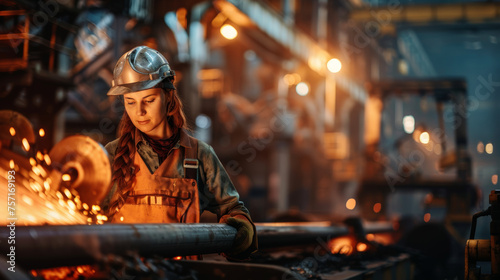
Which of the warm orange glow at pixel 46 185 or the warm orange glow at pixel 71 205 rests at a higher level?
the warm orange glow at pixel 46 185

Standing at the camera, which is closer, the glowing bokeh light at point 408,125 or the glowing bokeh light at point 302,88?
the glowing bokeh light at point 408,125

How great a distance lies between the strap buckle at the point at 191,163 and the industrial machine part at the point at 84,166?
47 cm

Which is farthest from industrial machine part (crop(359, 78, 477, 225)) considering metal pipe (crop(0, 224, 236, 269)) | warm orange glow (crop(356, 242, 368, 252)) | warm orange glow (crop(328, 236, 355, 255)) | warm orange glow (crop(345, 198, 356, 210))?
warm orange glow (crop(345, 198, 356, 210))

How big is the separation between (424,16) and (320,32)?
432cm

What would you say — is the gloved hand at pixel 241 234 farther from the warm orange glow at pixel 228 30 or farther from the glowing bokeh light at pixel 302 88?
the glowing bokeh light at pixel 302 88

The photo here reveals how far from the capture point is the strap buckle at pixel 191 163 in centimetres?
307

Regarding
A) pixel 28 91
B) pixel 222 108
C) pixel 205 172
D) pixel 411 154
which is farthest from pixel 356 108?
pixel 205 172

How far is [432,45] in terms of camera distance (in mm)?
34656

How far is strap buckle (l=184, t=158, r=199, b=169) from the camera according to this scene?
3066 millimetres

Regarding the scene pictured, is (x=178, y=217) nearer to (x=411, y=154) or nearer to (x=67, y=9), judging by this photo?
(x=67, y=9)

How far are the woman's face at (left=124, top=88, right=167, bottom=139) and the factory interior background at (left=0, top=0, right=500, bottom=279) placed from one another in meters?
0.45

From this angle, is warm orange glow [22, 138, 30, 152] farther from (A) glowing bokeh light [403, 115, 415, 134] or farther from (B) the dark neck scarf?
(A) glowing bokeh light [403, 115, 415, 134]

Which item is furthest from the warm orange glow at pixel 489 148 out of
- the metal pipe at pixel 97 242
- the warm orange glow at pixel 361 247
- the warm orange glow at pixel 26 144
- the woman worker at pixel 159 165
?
the metal pipe at pixel 97 242

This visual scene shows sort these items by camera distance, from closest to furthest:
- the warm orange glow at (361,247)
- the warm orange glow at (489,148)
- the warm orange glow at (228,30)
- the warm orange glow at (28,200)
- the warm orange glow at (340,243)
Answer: the warm orange glow at (28,200)
the warm orange glow at (361,247)
the warm orange glow at (340,243)
the warm orange glow at (228,30)
the warm orange glow at (489,148)
